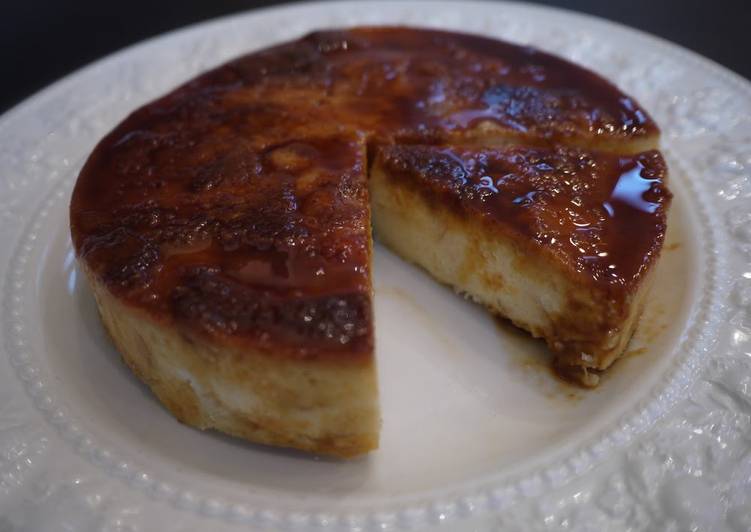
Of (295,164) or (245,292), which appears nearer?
(245,292)

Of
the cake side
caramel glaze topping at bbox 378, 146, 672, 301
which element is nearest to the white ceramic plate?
the cake side

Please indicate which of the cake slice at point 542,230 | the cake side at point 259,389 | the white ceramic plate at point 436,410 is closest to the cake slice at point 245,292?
the cake side at point 259,389

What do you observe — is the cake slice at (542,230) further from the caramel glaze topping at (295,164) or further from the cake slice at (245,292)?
the cake slice at (245,292)

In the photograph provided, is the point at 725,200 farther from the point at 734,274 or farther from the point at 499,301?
the point at 499,301

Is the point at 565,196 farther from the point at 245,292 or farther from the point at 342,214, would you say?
the point at 245,292

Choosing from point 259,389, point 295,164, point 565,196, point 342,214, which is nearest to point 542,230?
point 565,196
